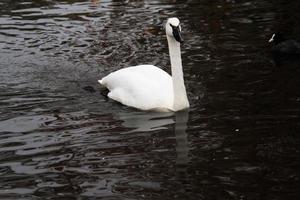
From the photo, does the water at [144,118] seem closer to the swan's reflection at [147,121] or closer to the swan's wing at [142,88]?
the swan's reflection at [147,121]

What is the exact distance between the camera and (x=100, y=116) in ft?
36.4

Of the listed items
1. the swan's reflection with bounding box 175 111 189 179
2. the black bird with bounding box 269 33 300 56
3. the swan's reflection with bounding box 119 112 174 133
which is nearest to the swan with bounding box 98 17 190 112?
the swan's reflection with bounding box 119 112 174 133

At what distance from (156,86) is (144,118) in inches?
31.6

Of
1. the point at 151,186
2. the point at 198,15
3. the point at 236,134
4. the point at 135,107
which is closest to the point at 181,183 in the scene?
the point at 151,186

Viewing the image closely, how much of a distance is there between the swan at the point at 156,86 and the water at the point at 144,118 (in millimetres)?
210

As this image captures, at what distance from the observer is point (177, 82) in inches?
446

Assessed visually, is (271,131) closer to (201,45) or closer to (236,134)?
(236,134)

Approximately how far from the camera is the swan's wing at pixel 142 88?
1134 cm

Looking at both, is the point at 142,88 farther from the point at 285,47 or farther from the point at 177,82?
the point at 285,47

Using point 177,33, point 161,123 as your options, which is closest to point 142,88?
point 161,123

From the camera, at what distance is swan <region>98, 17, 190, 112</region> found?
11.2 meters

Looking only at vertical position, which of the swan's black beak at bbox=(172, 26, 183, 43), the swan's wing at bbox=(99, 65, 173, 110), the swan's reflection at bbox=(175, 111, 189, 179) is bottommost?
the swan's reflection at bbox=(175, 111, 189, 179)

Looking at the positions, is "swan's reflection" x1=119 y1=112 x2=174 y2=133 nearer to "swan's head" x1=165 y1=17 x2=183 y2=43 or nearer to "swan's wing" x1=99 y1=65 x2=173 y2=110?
"swan's wing" x1=99 y1=65 x2=173 y2=110

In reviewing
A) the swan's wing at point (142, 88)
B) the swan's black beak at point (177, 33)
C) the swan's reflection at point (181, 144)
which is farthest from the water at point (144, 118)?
the swan's black beak at point (177, 33)
